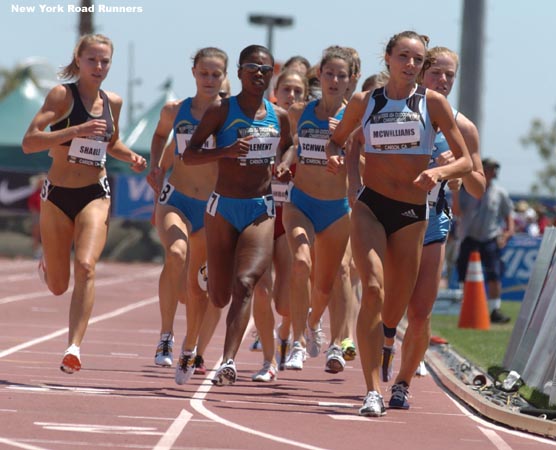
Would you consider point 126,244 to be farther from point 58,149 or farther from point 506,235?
point 58,149

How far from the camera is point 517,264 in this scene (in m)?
28.1

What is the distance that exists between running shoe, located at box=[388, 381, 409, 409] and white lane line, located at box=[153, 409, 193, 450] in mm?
1572

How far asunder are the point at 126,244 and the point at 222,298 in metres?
32.7

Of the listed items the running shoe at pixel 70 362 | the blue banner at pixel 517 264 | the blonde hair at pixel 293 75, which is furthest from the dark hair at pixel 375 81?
the blue banner at pixel 517 264

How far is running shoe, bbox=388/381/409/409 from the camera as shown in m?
10.8

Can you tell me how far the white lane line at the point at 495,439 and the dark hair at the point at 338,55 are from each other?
379 centimetres

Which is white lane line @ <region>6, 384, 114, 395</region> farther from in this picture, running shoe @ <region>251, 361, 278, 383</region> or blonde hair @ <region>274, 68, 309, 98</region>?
blonde hair @ <region>274, 68, 309, 98</region>

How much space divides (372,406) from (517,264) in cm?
1833

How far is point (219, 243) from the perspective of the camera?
36.6ft

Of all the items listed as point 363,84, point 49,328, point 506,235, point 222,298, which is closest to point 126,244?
point 506,235

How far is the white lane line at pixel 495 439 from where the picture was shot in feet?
30.1

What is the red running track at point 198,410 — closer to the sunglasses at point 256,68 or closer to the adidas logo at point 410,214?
the adidas logo at point 410,214

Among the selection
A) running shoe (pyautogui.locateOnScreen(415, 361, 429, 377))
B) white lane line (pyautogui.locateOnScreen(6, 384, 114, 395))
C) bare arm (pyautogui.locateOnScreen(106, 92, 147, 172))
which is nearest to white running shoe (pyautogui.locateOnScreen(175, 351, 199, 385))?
white lane line (pyautogui.locateOnScreen(6, 384, 114, 395))

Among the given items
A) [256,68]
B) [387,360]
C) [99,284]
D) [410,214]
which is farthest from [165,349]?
[99,284]
